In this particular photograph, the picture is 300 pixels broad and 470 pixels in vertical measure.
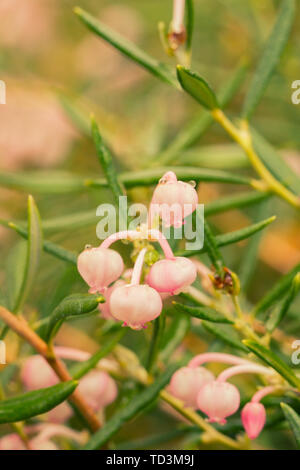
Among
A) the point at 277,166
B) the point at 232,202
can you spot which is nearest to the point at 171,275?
the point at 232,202

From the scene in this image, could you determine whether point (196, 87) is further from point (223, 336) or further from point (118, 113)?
point (118, 113)

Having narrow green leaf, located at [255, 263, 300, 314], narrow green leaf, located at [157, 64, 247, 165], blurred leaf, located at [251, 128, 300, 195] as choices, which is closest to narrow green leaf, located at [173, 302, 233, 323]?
narrow green leaf, located at [255, 263, 300, 314]

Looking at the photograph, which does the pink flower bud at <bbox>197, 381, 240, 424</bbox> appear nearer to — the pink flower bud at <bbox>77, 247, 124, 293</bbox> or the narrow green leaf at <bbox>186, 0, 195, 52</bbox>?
the pink flower bud at <bbox>77, 247, 124, 293</bbox>

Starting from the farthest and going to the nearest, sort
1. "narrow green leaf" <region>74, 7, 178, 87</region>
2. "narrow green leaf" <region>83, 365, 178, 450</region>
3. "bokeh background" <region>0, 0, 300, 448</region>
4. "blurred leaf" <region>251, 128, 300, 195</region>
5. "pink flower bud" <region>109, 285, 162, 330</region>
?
1. "bokeh background" <region>0, 0, 300, 448</region>
2. "blurred leaf" <region>251, 128, 300, 195</region>
3. "narrow green leaf" <region>74, 7, 178, 87</region>
4. "narrow green leaf" <region>83, 365, 178, 450</region>
5. "pink flower bud" <region>109, 285, 162, 330</region>

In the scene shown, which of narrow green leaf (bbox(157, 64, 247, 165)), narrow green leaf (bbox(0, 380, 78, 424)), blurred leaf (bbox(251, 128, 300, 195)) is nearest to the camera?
narrow green leaf (bbox(0, 380, 78, 424))

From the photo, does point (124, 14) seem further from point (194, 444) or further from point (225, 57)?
point (194, 444)

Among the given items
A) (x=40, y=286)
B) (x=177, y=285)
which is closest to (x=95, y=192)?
(x=40, y=286)

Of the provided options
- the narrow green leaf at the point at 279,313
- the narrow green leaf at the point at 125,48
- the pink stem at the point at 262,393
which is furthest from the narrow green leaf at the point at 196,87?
the pink stem at the point at 262,393

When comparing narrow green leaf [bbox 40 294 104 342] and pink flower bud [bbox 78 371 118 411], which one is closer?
narrow green leaf [bbox 40 294 104 342]
